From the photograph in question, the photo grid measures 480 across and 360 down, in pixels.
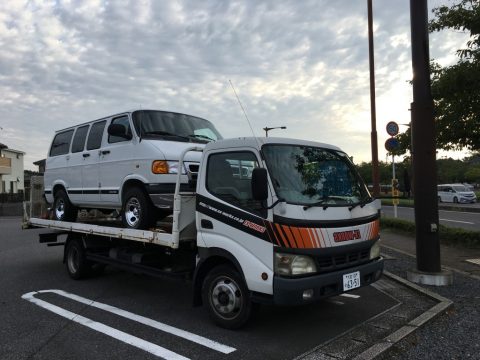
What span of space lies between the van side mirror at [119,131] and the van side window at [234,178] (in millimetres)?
1832

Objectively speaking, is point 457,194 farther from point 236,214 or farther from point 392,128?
point 236,214

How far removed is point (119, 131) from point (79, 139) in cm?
176

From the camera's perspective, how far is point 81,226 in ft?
24.3

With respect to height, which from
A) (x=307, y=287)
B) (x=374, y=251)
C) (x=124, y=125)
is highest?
(x=124, y=125)

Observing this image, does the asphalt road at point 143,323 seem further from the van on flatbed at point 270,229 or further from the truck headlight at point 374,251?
the truck headlight at point 374,251

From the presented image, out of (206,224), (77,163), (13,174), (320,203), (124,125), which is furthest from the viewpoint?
(13,174)

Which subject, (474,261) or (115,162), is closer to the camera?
(115,162)

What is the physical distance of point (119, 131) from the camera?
6492 mm

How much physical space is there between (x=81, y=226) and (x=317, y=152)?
429 cm

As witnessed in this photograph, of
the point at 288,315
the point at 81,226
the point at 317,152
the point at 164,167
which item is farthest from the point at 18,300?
the point at 317,152

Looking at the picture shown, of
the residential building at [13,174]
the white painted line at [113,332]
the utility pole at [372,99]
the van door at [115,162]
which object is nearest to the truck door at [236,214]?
the white painted line at [113,332]

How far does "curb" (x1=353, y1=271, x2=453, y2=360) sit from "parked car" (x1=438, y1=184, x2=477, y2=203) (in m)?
31.4

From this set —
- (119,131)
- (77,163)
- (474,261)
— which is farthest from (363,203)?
(77,163)

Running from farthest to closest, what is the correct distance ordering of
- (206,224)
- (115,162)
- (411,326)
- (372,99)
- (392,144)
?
(372,99) < (392,144) < (115,162) < (206,224) < (411,326)
